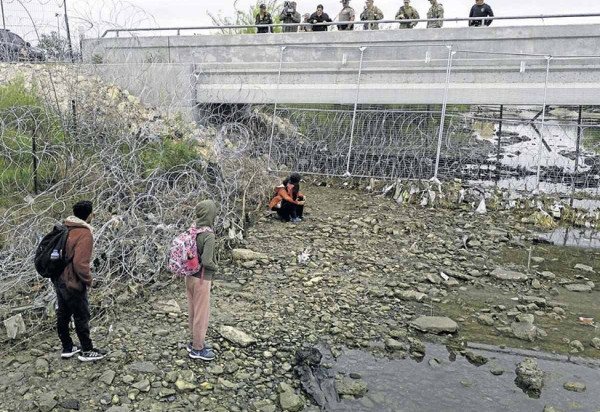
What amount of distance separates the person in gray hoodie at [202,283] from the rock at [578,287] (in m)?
4.55

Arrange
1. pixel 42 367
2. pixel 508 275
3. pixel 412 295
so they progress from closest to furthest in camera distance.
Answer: pixel 42 367 < pixel 412 295 < pixel 508 275

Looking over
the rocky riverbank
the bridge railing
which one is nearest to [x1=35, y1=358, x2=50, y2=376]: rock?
the rocky riverbank

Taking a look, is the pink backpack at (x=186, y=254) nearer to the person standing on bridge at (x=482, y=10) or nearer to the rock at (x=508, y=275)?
the rock at (x=508, y=275)

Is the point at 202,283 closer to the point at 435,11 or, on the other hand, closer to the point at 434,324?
the point at 434,324

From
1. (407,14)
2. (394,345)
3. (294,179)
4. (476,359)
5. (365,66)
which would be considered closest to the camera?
(476,359)

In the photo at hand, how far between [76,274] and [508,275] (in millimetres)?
5157

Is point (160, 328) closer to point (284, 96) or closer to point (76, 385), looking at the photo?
point (76, 385)

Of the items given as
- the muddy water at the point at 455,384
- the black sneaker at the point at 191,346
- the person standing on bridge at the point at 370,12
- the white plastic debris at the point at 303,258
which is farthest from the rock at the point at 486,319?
the person standing on bridge at the point at 370,12

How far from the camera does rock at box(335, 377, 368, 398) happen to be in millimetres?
4219

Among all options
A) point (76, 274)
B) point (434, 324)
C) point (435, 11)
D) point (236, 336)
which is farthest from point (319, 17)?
point (76, 274)

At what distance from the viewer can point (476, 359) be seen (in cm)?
478

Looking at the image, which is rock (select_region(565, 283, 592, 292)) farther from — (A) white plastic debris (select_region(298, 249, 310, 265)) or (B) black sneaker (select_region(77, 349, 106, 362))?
(B) black sneaker (select_region(77, 349, 106, 362))

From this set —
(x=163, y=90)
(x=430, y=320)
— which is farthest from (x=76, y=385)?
(x=163, y=90)

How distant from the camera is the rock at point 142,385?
158 inches
